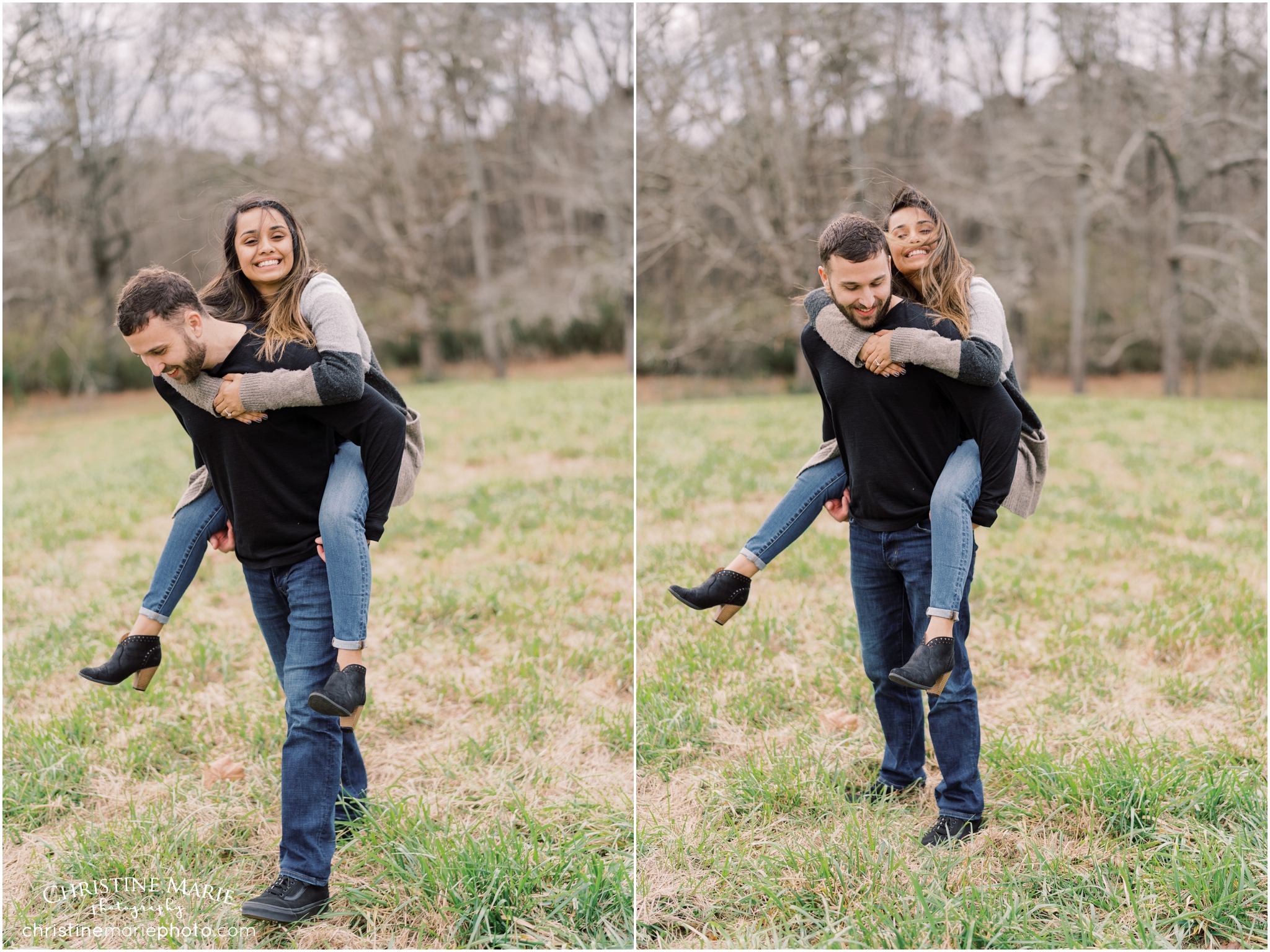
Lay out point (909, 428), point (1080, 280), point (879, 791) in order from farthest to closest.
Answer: point (1080, 280) → point (879, 791) → point (909, 428)

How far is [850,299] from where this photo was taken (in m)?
2.37

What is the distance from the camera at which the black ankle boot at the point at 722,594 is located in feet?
8.37

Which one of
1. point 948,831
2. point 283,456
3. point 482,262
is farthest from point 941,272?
point 482,262

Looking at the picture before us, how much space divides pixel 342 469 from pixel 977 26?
1832cm

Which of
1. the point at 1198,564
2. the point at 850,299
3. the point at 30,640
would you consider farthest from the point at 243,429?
the point at 1198,564

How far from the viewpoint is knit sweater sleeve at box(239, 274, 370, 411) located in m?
2.25

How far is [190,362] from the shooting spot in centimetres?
226

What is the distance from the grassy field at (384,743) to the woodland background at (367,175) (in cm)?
1179

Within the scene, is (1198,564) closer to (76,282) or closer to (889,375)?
(889,375)

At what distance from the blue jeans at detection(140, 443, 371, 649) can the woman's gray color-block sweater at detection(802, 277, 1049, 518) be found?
131cm

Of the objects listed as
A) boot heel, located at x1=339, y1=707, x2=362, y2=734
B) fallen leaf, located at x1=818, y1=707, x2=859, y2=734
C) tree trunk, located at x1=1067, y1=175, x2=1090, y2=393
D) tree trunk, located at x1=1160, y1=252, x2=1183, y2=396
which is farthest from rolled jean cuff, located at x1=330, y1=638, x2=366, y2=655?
tree trunk, located at x1=1067, y1=175, x2=1090, y2=393

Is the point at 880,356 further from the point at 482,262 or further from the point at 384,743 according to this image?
the point at 482,262

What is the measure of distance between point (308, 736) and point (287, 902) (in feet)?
1.47

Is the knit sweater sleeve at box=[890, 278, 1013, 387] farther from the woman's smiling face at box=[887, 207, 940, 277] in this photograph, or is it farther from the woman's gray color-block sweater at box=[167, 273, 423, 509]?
Result: the woman's gray color-block sweater at box=[167, 273, 423, 509]
